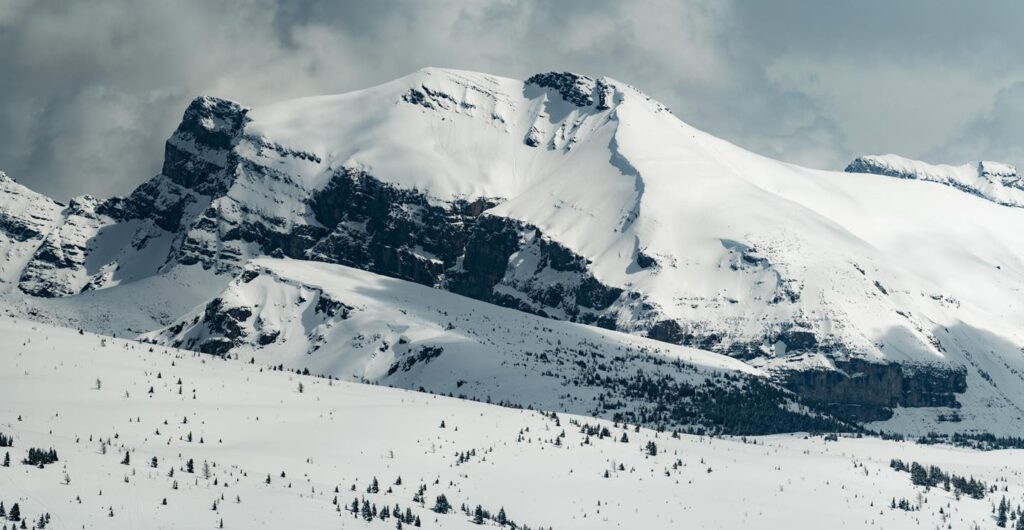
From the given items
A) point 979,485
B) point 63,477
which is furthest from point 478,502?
point 979,485

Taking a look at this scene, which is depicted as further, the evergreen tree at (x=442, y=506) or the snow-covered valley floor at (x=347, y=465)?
the evergreen tree at (x=442, y=506)

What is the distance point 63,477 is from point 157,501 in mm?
7862

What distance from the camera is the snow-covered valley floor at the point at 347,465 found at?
102m

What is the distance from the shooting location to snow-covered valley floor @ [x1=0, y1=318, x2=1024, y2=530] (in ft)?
334

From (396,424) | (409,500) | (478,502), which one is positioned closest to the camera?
(409,500)

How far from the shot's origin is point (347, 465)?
13575 centimetres

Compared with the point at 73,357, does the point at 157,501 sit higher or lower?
lower

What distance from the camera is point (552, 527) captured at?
402 feet

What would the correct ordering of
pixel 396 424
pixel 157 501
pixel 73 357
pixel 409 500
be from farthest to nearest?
pixel 73 357 < pixel 396 424 < pixel 409 500 < pixel 157 501

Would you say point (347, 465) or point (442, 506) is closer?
point (442, 506)

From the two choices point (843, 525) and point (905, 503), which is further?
point (905, 503)

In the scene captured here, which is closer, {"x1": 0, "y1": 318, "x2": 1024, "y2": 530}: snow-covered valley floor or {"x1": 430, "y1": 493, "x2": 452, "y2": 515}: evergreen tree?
{"x1": 0, "y1": 318, "x2": 1024, "y2": 530}: snow-covered valley floor

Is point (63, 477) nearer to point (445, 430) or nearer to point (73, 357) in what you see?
point (445, 430)

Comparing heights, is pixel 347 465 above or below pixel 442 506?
above
